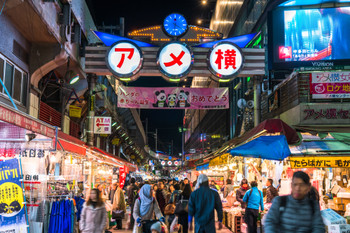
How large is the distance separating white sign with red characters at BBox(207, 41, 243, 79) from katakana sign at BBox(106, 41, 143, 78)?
9.11 ft

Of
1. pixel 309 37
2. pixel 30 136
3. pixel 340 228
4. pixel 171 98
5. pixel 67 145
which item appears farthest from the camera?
pixel 309 37

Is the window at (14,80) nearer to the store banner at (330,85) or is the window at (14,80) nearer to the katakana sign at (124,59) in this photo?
the katakana sign at (124,59)

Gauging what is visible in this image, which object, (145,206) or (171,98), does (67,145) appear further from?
(171,98)

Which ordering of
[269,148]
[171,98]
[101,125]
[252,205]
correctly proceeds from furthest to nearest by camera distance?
[101,125]
[171,98]
[252,205]
[269,148]

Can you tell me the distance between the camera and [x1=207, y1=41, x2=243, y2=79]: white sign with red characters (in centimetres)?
1485

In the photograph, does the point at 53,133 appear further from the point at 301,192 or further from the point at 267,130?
the point at 301,192

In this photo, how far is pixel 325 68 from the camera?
1603 cm

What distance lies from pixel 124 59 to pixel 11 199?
7734 mm

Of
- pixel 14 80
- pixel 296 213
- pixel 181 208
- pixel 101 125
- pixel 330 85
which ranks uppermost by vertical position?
pixel 14 80

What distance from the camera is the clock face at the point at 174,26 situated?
16562mm

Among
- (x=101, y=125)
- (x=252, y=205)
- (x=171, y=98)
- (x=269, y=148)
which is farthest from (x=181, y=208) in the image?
(x=101, y=125)

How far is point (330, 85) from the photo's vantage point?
42.6ft

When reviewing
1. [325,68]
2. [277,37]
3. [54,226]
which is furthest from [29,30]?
[325,68]

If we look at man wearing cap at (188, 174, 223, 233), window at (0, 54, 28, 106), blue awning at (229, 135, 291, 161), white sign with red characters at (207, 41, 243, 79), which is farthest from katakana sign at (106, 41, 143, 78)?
man wearing cap at (188, 174, 223, 233)
